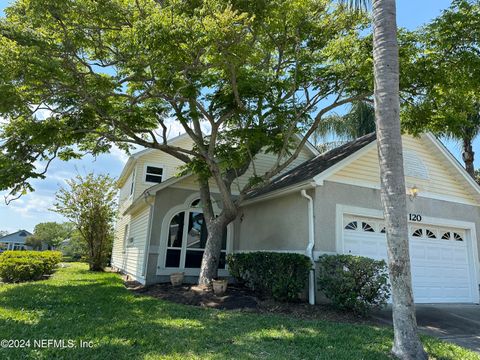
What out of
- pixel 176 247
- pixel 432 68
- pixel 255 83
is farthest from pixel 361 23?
pixel 176 247

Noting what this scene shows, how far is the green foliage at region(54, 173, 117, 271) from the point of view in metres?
19.7

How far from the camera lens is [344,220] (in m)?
10.4

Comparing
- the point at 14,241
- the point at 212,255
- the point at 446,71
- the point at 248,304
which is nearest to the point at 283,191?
the point at 212,255

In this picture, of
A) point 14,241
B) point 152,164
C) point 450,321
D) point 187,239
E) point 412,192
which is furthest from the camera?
point 14,241

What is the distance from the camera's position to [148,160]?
61.1 feet

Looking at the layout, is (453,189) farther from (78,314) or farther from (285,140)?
(78,314)

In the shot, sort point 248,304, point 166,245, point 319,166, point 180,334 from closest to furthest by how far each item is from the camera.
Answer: point 180,334 → point 248,304 → point 319,166 → point 166,245

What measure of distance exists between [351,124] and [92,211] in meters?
16.3

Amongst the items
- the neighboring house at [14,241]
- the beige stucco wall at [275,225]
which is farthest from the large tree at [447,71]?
the neighboring house at [14,241]

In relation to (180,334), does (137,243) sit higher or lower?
higher

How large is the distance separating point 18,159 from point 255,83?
7.44 m

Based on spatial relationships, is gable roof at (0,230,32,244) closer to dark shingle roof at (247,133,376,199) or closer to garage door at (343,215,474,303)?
dark shingle roof at (247,133,376,199)

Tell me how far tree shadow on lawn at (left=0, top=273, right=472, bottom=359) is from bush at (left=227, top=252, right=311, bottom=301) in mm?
1364

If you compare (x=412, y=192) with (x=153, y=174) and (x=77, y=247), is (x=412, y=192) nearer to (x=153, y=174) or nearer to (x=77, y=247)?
(x=153, y=174)
